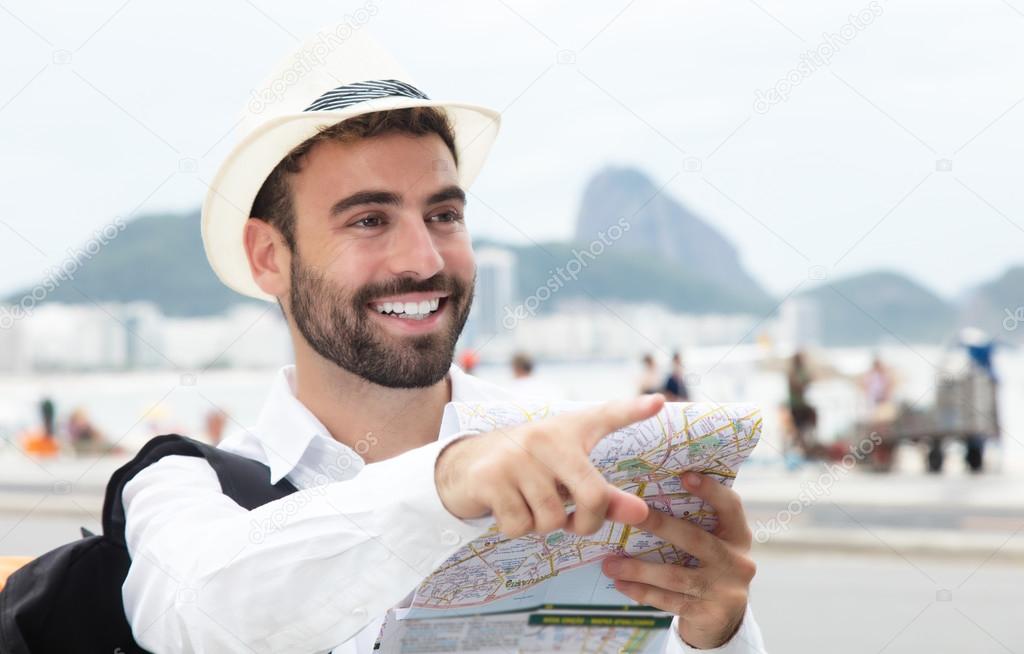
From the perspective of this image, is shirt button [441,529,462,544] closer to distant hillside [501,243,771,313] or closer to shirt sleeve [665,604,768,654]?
shirt sleeve [665,604,768,654]

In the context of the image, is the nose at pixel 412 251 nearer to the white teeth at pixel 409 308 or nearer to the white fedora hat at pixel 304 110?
the white teeth at pixel 409 308

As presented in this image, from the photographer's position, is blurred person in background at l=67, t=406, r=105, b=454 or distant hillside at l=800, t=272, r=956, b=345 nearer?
blurred person in background at l=67, t=406, r=105, b=454

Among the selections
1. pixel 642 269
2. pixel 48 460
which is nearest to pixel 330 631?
pixel 48 460

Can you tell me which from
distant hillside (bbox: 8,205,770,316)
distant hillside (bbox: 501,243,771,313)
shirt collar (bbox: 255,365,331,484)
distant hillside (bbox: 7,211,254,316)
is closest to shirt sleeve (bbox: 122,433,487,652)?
shirt collar (bbox: 255,365,331,484)

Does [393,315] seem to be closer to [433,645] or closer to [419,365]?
[419,365]

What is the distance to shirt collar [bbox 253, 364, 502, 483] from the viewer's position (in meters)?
1.97

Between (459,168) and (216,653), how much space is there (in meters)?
1.25

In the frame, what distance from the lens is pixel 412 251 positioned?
190cm

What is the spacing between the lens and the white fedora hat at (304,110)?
1.96 m

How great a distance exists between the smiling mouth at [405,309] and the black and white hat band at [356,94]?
1.14 feet

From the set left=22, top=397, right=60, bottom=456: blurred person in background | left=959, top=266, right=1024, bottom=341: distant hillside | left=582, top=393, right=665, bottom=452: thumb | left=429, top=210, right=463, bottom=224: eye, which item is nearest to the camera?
left=582, top=393, right=665, bottom=452: thumb

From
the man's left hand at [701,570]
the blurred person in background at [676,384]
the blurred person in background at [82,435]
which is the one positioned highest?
the man's left hand at [701,570]

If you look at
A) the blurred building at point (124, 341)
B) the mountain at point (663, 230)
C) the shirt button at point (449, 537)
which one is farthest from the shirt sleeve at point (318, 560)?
the mountain at point (663, 230)

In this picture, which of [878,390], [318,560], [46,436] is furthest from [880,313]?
[318,560]
